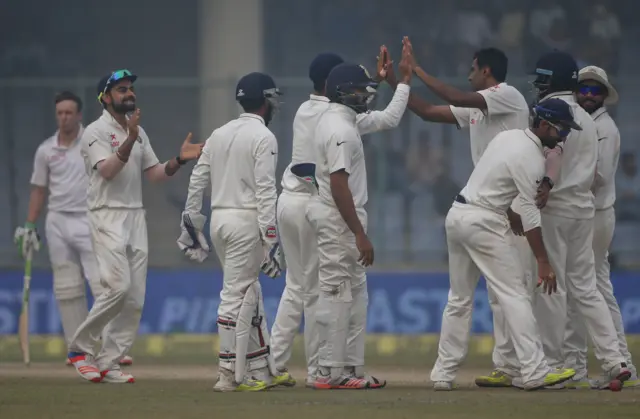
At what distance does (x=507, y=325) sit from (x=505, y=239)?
744 millimetres

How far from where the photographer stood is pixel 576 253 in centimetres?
1134

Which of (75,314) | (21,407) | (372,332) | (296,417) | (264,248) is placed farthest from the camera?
(372,332)

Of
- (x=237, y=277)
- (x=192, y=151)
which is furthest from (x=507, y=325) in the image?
(x=192, y=151)

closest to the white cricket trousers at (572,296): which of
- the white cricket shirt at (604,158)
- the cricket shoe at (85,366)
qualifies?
the white cricket shirt at (604,158)

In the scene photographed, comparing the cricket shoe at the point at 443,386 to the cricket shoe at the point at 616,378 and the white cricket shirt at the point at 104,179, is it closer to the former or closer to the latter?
the cricket shoe at the point at 616,378

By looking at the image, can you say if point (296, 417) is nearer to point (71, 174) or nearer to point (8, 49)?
point (71, 174)

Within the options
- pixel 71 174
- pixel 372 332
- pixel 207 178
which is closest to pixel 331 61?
pixel 207 178

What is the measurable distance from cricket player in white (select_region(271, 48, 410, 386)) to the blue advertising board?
17.4 ft

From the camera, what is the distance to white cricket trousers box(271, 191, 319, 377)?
1162cm

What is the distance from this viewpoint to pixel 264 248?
11.2 metres

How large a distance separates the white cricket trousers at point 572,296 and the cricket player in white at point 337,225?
1233mm

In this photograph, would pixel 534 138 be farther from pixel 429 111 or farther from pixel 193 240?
pixel 193 240

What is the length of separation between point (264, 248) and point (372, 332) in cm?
631

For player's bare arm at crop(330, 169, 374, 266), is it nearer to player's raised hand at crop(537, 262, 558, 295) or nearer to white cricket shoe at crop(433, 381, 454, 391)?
white cricket shoe at crop(433, 381, 454, 391)
